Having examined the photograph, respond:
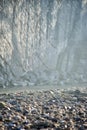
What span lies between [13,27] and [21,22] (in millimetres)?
931

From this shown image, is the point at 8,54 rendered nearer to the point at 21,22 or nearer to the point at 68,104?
the point at 21,22

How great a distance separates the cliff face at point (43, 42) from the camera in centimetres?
1998

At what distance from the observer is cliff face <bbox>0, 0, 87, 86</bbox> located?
65.6ft

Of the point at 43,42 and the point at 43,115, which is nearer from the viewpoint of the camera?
the point at 43,115

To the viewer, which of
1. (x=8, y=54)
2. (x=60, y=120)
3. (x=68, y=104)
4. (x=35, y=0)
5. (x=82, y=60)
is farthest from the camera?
(x=82, y=60)

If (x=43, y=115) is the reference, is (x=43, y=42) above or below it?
above

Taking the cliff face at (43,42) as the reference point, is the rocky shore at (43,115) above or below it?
below

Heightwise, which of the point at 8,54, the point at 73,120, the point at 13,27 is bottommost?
the point at 73,120

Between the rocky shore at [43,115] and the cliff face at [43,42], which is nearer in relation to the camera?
the rocky shore at [43,115]

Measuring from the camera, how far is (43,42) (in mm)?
23891

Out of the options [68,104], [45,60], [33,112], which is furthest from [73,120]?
[45,60]

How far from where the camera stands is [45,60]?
24359mm

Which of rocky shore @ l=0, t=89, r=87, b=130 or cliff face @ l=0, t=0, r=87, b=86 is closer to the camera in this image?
rocky shore @ l=0, t=89, r=87, b=130

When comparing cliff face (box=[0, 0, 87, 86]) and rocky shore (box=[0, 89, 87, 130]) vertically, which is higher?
cliff face (box=[0, 0, 87, 86])
